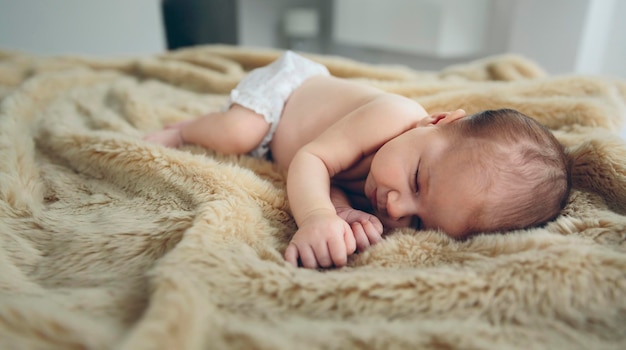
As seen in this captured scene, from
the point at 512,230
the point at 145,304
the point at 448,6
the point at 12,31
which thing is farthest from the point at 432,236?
the point at 12,31

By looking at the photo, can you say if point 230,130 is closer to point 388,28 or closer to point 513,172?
point 513,172

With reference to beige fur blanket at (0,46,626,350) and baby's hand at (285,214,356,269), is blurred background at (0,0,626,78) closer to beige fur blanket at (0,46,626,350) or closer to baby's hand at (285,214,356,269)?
beige fur blanket at (0,46,626,350)

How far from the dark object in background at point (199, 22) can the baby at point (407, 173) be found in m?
2.63

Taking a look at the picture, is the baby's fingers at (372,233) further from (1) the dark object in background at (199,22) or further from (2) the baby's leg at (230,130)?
(1) the dark object in background at (199,22)

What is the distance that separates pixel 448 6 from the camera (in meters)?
2.34

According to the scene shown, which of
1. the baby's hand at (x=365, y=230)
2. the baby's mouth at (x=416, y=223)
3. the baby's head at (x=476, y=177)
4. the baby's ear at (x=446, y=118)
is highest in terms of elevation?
the baby's ear at (x=446, y=118)

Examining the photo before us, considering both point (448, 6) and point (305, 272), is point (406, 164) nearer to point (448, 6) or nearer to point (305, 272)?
point (305, 272)

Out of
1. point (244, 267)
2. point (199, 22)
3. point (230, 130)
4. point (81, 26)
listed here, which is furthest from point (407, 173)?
point (199, 22)

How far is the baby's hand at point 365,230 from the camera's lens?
559 millimetres

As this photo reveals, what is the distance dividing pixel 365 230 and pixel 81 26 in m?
2.62

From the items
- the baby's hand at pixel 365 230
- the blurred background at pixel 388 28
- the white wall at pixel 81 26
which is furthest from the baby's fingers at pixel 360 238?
the white wall at pixel 81 26

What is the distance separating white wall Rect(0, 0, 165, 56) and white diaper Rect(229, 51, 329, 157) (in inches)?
80.9

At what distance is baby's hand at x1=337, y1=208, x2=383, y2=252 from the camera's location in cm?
56

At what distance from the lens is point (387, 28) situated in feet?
8.86
